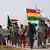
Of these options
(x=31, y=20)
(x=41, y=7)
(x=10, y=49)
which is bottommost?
(x=10, y=49)

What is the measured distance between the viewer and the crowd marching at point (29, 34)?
3.46 feet

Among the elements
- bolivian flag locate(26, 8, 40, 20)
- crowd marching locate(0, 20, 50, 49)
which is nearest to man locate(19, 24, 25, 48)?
crowd marching locate(0, 20, 50, 49)

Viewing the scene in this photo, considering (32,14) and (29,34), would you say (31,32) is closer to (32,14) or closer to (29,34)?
(29,34)

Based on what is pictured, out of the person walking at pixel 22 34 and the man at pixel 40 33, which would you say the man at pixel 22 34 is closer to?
the person walking at pixel 22 34

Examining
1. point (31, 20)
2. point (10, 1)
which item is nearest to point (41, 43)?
point (31, 20)

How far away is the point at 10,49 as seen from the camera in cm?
102

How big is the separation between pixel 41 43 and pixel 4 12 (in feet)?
1.29

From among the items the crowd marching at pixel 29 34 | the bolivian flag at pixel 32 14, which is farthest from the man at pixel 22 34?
the bolivian flag at pixel 32 14

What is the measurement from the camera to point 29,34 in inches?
42.4

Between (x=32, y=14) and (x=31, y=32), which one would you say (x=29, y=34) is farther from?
(x=32, y=14)

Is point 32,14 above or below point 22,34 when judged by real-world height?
above

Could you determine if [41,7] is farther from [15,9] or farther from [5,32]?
[5,32]

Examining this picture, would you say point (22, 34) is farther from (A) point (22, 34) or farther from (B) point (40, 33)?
(B) point (40, 33)

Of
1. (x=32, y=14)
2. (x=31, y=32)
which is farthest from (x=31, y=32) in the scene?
(x=32, y=14)
